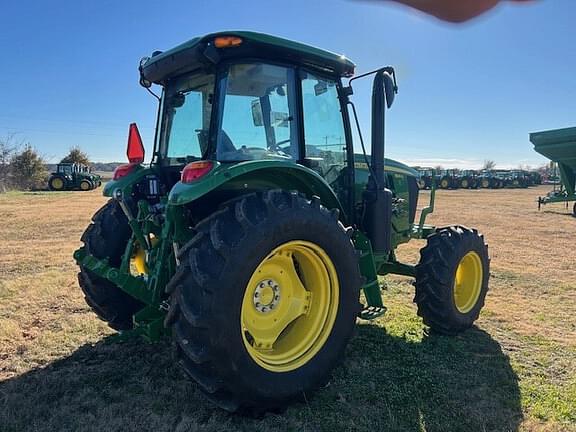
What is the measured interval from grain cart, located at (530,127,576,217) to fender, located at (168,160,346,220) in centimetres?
1174

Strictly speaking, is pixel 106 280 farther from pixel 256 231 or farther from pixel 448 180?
pixel 448 180

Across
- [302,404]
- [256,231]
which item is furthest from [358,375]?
[256,231]

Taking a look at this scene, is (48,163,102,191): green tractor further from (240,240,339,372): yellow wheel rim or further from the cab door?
(240,240,339,372): yellow wheel rim

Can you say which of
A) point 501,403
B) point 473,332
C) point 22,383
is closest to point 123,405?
point 22,383

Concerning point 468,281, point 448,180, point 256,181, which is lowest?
point 468,281

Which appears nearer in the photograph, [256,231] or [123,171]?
[256,231]

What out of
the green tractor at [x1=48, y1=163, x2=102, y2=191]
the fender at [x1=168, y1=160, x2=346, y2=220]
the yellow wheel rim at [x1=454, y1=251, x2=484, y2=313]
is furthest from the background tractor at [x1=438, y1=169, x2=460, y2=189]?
the fender at [x1=168, y1=160, x2=346, y2=220]

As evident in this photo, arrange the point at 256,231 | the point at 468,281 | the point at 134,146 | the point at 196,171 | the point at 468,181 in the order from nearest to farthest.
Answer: the point at 256,231, the point at 196,171, the point at 134,146, the point at 468,281, the point at 468,181

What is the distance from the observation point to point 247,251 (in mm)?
2750

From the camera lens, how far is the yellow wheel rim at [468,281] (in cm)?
476

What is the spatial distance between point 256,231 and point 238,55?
135 centimetres

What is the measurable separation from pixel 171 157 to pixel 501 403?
10.3 feet

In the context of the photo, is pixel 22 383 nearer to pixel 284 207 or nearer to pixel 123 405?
pixel 123 405

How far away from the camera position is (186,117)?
12.8 ft
